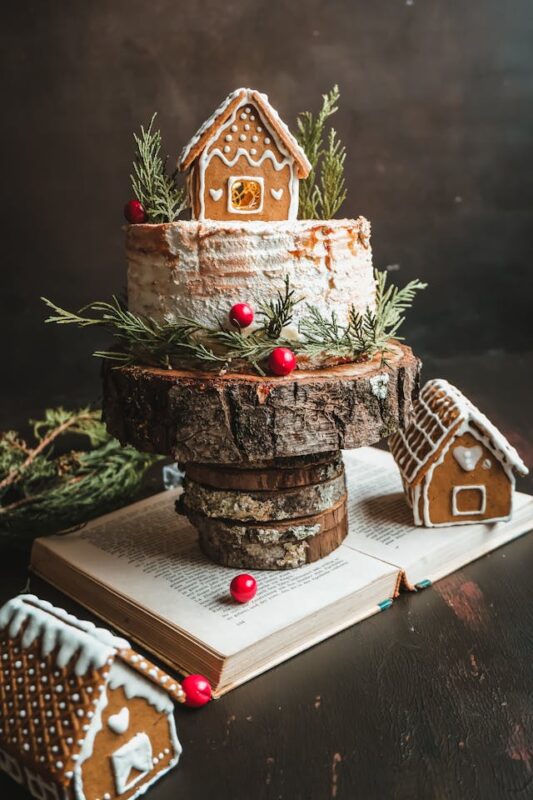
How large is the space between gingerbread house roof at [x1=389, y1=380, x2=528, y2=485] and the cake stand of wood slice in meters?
0.22

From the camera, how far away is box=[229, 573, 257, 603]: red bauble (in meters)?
1.76

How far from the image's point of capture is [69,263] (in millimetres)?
3375

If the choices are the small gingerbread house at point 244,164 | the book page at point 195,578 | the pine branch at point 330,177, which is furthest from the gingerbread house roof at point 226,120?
the book page at point 195,578

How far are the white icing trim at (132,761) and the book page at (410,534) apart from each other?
797mm

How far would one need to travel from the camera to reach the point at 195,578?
6.30 feet

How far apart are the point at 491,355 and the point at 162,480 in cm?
203

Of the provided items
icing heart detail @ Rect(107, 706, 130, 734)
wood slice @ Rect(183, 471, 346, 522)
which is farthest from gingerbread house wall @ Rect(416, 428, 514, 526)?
icing heart detail @ Rect(107, 706, 130, 734)

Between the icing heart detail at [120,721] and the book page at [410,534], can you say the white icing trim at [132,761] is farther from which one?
the book page at [410,534]

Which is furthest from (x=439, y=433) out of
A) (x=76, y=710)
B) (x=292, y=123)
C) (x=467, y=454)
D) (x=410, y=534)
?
(x=292, y=123)

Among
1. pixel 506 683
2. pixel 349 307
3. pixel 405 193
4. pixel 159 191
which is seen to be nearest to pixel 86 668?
pixel 506 683

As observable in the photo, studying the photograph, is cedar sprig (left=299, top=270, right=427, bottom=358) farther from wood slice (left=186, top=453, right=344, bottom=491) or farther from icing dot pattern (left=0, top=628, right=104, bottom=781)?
icing dot pattern (left=0, top=628, right=104, bottom=781)

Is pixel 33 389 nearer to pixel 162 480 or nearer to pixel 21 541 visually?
pixel 162 480

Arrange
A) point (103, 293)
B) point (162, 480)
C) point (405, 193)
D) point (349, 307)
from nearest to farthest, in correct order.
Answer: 1. point (349, 307)
2. point (162, 480)
3. point (103, 293)
4. point (405, 193)

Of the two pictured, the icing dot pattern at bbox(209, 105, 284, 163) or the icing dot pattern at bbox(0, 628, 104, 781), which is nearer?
the icing dot pattern at bbox(0, 628, 104, 781)
